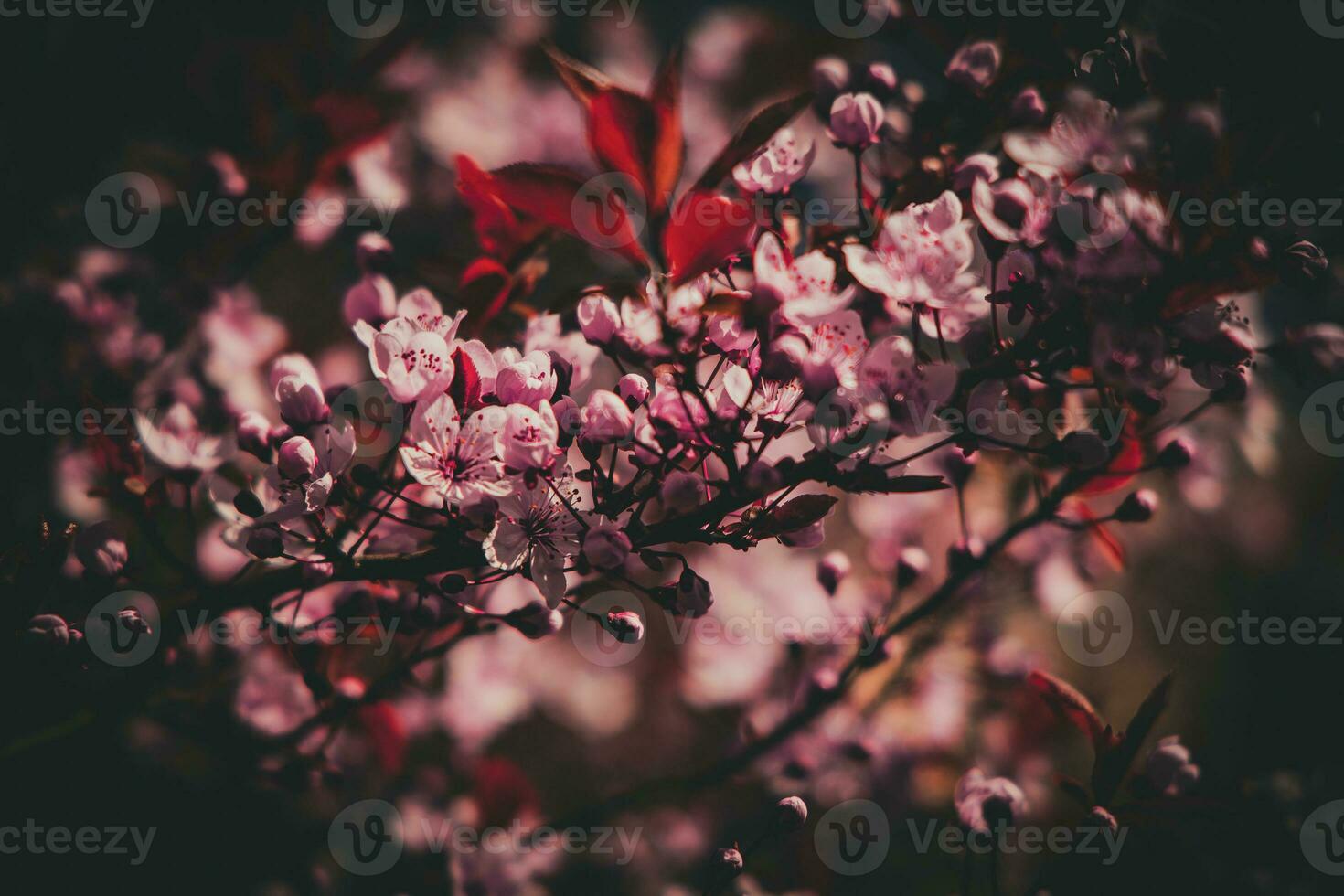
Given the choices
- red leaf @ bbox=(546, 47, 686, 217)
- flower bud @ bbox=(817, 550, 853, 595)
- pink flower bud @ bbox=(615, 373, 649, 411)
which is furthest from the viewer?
flower bud @ bbox=(817, 550, 853, 595)

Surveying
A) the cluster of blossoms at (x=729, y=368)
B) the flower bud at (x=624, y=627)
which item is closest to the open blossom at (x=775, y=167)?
the cluster of blossoms at (x=729, y=368)

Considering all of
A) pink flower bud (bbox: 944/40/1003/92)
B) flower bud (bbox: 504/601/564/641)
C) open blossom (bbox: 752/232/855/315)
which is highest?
pink flower bud (bbox: 944/40/1003/92)

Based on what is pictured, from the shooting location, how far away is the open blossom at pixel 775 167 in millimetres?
910

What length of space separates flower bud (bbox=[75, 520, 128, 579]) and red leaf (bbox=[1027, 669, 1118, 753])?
109 centimetres

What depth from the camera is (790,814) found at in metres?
0.99

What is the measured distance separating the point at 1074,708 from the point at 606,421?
2.34 feet

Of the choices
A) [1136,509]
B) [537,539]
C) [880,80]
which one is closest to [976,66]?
[880,80]

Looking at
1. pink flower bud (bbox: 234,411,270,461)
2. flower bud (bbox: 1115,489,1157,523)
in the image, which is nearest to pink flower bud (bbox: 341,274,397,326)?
pink flower bud (bbox: 234,411,270,461)

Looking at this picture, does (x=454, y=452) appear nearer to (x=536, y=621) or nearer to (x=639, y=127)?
(x=536, y=621)

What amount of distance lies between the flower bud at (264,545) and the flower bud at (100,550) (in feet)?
0.83

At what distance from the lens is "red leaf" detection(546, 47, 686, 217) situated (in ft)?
2.37

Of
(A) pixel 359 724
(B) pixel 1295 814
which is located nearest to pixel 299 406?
(A) pixel 359 724

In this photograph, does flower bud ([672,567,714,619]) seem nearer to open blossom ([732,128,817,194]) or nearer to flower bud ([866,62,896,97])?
open blossom ([732,128,817,194])

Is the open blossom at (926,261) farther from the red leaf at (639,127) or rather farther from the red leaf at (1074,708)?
the red leaf at (1074,708)
